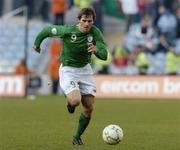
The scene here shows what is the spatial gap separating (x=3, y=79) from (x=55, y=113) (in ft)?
31.7

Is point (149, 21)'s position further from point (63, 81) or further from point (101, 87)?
point (63, 81)

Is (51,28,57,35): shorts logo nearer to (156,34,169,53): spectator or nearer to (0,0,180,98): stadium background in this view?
(0,0,180,98): stadium background

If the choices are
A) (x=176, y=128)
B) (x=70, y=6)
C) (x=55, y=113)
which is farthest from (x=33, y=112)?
(x=70, y=6)

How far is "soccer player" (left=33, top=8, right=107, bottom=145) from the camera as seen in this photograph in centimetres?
1069

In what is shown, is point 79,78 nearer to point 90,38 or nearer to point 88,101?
point 88,101

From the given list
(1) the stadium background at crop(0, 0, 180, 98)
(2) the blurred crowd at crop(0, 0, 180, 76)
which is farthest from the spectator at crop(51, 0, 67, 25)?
(1) the stadium background at crop(0, 0, 180, 98)

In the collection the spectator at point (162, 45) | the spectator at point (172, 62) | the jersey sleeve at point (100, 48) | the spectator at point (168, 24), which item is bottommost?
the spectator at point (172, 62)

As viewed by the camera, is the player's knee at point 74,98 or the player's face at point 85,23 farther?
the player's knee at point 74,98

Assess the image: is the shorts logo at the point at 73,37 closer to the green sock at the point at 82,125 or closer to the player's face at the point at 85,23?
the player's face at the point at 85,23

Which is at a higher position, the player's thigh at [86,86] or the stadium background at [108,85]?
the player's thigh at [86,86]

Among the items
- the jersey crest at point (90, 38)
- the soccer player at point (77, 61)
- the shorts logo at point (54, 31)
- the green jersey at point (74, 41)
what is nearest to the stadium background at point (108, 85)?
the soccer player at point (77, 61)

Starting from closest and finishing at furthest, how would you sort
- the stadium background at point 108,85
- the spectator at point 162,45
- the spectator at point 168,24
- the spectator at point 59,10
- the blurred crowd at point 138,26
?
the stadium background at point 108,85
the spectator at point 59,10
the blurred crowd at point 138,26
the spectator at point 162,45
the spectator at point 168,24

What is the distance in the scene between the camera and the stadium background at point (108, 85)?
487 inches

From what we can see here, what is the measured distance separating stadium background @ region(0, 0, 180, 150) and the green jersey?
142cm
